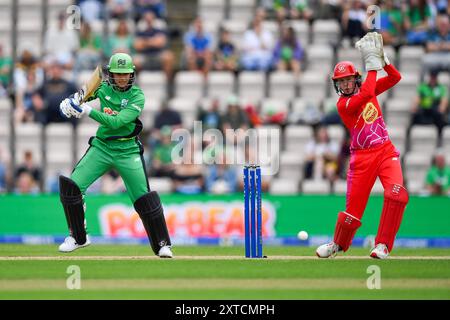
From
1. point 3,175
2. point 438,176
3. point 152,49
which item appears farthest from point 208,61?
point 438,176

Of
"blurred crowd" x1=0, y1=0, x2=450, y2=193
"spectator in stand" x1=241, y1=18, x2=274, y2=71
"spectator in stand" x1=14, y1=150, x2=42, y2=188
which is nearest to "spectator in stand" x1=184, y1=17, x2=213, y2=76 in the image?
"blurred crowd" x1=0, y1=0, x2=450, y2=193

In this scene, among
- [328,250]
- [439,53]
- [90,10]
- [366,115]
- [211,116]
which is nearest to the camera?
[366,115]

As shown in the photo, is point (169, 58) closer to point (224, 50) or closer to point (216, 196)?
point (224, 50)

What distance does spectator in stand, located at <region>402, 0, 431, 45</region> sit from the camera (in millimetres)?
17703

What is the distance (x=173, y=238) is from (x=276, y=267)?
14.6ft

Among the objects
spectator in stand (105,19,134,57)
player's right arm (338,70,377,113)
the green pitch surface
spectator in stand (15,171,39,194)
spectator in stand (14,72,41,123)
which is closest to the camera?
the green pitch surface

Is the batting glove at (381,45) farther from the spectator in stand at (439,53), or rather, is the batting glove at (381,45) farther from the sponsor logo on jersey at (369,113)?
the spectator in stand at (439,53)

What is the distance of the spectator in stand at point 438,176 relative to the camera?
1582 centimetres

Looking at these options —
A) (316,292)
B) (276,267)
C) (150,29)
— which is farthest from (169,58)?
(316,292)

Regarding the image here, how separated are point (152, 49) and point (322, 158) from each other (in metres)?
3.07

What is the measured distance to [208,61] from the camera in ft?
56.4

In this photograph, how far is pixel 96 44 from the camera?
17125mm

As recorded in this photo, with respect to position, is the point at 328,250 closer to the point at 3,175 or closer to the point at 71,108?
the point at 71,108

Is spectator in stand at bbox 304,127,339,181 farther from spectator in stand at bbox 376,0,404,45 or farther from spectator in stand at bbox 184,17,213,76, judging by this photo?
spectator in stand at bbox 376,0,404,45
